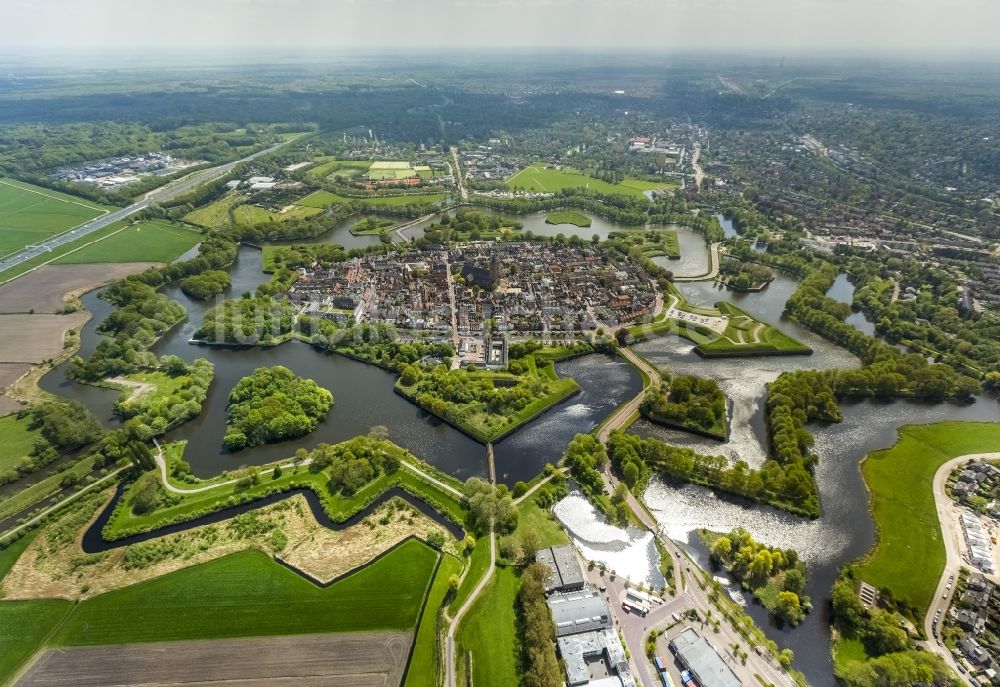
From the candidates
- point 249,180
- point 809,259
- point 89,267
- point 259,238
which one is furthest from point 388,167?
point 809,259

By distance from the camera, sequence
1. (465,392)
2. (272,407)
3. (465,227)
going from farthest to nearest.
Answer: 1. (465,227)
2. (465,392)
3. (272,407)

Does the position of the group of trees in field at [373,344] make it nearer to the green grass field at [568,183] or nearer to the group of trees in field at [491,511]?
the group of trees in field at [491,511]

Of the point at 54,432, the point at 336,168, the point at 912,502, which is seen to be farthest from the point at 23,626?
the point at 336,168

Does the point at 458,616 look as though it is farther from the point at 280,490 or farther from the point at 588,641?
the point at 280,490

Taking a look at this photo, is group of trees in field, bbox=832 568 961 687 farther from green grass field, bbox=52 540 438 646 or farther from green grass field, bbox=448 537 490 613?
green grass field, bbox=52 540 438 646

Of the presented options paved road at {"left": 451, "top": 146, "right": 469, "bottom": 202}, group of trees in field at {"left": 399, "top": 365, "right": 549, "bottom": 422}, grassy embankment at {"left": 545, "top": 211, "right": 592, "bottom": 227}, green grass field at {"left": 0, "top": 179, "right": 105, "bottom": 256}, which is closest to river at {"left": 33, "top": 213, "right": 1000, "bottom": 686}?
group of trees in field at {"left": 399, "top": 365, "right": 549, "bottom": 422}
